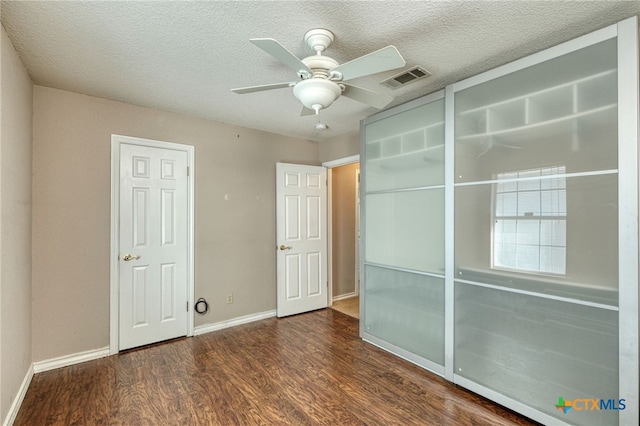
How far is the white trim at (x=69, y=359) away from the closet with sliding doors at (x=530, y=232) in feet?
9.59

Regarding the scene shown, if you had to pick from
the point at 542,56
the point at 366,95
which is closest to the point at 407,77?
the point at 366,95

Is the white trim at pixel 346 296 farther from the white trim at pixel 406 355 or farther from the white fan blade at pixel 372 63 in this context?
the white fan blade at pixel 372 63

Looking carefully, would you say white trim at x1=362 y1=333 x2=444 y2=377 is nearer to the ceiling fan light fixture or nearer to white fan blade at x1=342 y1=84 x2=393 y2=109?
white fan blade at x1=342 y1=84 x2=393 y2=109

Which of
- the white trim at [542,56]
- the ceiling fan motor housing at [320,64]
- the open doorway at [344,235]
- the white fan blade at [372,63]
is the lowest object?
the open doorway at [344,235]

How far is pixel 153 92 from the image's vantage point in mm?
2818

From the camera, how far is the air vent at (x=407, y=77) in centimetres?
240

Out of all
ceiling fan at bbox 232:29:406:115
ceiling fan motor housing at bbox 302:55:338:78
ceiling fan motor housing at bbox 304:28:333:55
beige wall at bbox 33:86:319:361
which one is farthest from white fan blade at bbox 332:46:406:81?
beige wall at bbox 33:86:319:361

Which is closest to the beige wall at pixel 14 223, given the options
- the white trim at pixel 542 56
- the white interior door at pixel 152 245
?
the white interior door at pixel 152 245

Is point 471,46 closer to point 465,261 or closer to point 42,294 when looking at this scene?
point 465,261

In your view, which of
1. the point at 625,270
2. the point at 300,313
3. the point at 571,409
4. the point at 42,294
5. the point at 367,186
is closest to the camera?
the point at 625,270

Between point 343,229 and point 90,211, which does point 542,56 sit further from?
point 90,211

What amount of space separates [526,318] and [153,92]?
11.9ft

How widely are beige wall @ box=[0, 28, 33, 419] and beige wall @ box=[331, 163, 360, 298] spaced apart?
11.5ft

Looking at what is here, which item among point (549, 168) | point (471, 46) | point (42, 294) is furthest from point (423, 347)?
point (42, 294)
